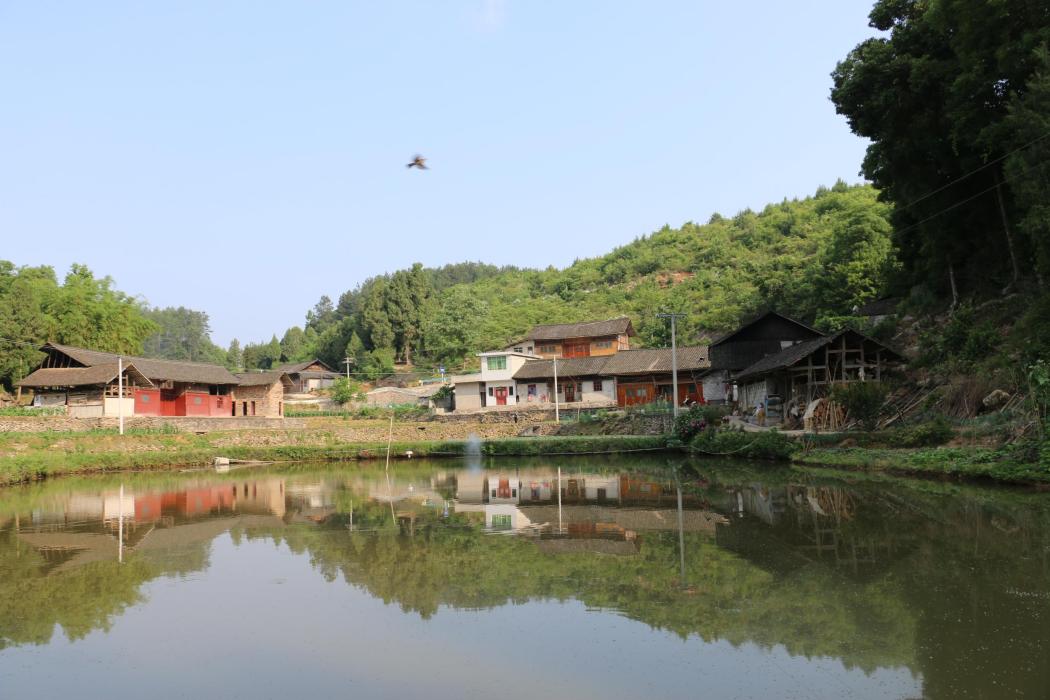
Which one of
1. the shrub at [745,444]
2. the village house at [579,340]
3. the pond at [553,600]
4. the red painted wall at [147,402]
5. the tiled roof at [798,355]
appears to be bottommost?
the pond at [553,600]

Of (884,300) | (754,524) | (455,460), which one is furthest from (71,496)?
(884,300)

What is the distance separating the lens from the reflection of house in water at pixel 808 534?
9.85 m

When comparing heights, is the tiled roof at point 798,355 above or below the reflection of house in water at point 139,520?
above

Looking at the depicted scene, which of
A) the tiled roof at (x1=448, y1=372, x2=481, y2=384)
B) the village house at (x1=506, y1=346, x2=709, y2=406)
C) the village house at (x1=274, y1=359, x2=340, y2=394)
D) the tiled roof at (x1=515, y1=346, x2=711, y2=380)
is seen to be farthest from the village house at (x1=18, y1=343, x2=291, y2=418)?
the tiled roof at (x1=515, y1=346, x2=711, y2=380)

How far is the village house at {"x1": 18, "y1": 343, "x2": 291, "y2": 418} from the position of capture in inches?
1597

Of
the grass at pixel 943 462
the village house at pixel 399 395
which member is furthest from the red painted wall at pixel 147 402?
the grass at pixel 943 462

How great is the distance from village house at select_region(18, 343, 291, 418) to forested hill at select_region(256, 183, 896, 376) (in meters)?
17.9

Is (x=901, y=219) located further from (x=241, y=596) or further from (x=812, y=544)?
(x=241, y=596)

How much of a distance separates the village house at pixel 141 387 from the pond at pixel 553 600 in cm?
2710

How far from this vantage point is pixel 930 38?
24516 mm

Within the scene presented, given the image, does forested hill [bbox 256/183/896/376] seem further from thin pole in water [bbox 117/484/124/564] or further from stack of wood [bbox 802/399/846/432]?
thin pole in water [bbox 117/484/124/564]

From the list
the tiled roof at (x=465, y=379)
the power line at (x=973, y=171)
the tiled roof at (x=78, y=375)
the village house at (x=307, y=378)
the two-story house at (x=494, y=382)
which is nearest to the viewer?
the power line at (x=973, y=171)

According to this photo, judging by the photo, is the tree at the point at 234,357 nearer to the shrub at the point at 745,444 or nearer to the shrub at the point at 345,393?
the shrub at the point at 345,393

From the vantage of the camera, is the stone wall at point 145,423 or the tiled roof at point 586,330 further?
the tiled roof at point 586,330
